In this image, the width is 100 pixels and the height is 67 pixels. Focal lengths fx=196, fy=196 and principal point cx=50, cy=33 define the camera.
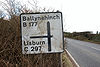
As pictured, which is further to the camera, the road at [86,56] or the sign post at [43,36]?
the road at [86,56]

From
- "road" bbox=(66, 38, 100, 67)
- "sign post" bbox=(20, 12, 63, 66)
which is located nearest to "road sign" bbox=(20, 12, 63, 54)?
"sign post" bbox=(20, 12, 63, 66)

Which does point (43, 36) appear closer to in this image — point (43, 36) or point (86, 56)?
point (43, 36)

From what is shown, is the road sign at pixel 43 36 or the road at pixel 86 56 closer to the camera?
the road sign at pixel 43 36

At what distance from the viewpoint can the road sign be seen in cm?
332

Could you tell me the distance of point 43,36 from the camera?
10.9 ft

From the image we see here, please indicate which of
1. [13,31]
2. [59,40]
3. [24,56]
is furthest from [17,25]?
[59,40]

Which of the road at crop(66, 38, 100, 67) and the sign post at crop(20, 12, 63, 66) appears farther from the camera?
the road at crop(66, 38, 100, 67)

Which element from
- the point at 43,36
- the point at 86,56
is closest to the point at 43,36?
the point at 43,36

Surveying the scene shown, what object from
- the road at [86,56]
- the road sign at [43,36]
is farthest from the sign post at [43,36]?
the road at [86,56]

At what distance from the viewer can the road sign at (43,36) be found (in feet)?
10.9

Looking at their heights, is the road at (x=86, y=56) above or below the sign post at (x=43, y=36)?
below

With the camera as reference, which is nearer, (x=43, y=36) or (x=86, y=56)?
(x=43, y=36)

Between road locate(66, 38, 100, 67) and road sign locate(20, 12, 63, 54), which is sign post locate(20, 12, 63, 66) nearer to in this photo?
road sign locate(20, 12, 63, 54)

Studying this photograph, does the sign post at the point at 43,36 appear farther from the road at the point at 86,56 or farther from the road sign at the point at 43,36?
the road at the point at 86,56
